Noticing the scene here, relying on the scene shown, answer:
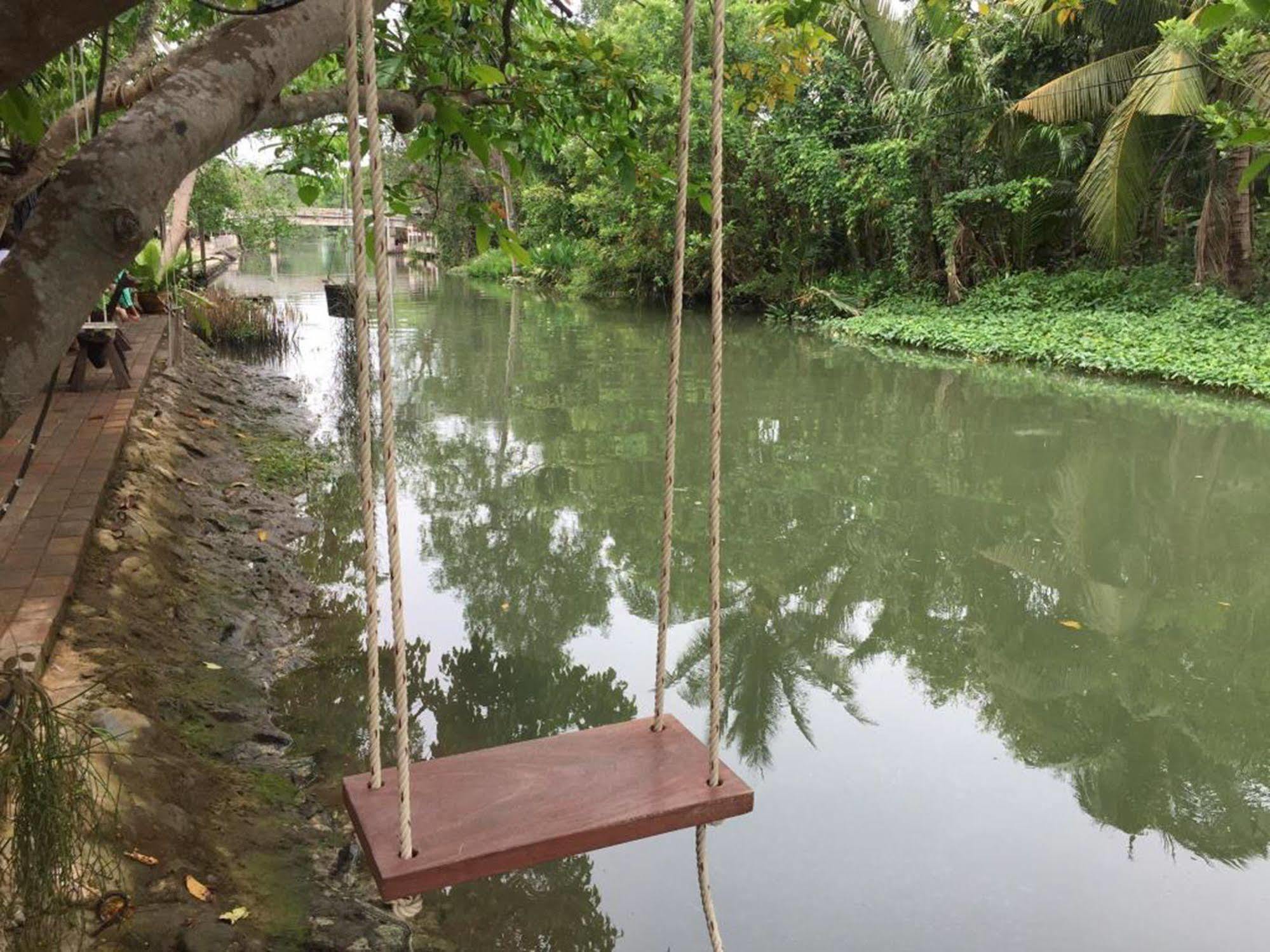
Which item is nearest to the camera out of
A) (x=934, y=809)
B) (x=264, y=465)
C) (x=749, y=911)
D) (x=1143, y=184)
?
(x=749, y=911)

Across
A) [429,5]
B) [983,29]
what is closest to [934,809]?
[429,5]

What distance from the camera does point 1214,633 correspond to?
4078 millimetres

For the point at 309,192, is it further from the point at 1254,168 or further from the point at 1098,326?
the point at 1098,326

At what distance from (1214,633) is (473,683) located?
298 centimetres

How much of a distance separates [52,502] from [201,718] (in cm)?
117

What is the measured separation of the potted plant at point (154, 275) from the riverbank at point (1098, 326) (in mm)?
7695

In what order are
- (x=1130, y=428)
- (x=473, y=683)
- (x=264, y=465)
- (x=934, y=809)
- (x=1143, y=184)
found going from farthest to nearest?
(x=1143, y=184), (x=1130, y=428), (x=264, y=465), (x=473, y=683), (x=934, y=809)

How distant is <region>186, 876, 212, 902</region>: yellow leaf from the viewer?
199 cm

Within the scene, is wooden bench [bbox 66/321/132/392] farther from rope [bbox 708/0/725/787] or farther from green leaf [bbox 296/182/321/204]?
rope [bbox 708/0/725/787]

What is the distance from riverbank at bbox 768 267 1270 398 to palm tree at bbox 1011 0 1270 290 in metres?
0.56

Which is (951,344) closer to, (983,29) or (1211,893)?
(983,29)

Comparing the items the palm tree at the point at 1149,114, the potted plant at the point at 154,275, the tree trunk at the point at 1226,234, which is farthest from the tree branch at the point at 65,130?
the tree trunk at the point at 1226,234

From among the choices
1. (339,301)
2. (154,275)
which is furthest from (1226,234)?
(339,301)

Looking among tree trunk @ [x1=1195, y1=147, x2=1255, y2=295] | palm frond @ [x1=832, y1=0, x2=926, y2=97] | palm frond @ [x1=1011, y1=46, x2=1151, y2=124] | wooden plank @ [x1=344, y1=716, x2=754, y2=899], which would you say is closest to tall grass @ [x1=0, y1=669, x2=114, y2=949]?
wooden plank @ [x1=344, y1=716, x2=754, y2=899]
